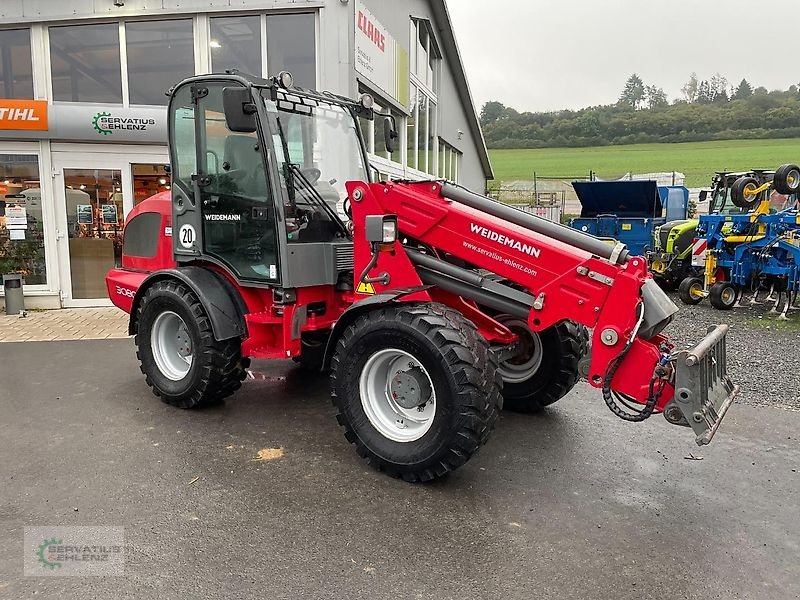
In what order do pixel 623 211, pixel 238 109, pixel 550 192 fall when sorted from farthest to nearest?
pixel 550 192, pixel 623 211, pixel 238 109

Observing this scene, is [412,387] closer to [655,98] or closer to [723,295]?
[723,295]

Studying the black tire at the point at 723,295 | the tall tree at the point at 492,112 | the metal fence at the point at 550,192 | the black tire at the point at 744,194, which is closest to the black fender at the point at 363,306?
the black tire at the point at 723,295

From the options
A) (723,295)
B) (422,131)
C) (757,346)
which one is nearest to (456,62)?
(422,131)

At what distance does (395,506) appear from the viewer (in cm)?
361

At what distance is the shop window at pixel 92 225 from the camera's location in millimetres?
9734

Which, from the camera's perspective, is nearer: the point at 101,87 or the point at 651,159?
the point at 101,87

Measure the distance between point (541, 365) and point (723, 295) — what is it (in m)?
7.15

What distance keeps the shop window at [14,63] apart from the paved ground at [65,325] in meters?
3.41

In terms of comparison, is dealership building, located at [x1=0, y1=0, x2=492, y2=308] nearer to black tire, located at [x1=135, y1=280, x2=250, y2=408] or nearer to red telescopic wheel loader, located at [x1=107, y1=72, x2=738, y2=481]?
red telescopic wheel loader, located at [x1=107, y1=72, x2=738, y2=481]

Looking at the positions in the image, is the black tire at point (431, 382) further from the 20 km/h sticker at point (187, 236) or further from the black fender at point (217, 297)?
the 20 km/h sticker at point (187, 236)

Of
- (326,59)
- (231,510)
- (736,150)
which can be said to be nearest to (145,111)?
(326,59)

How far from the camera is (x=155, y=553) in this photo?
3.12 meters

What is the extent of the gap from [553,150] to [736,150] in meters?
15.5

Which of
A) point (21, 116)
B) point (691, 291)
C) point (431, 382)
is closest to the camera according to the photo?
point (431, 382)
